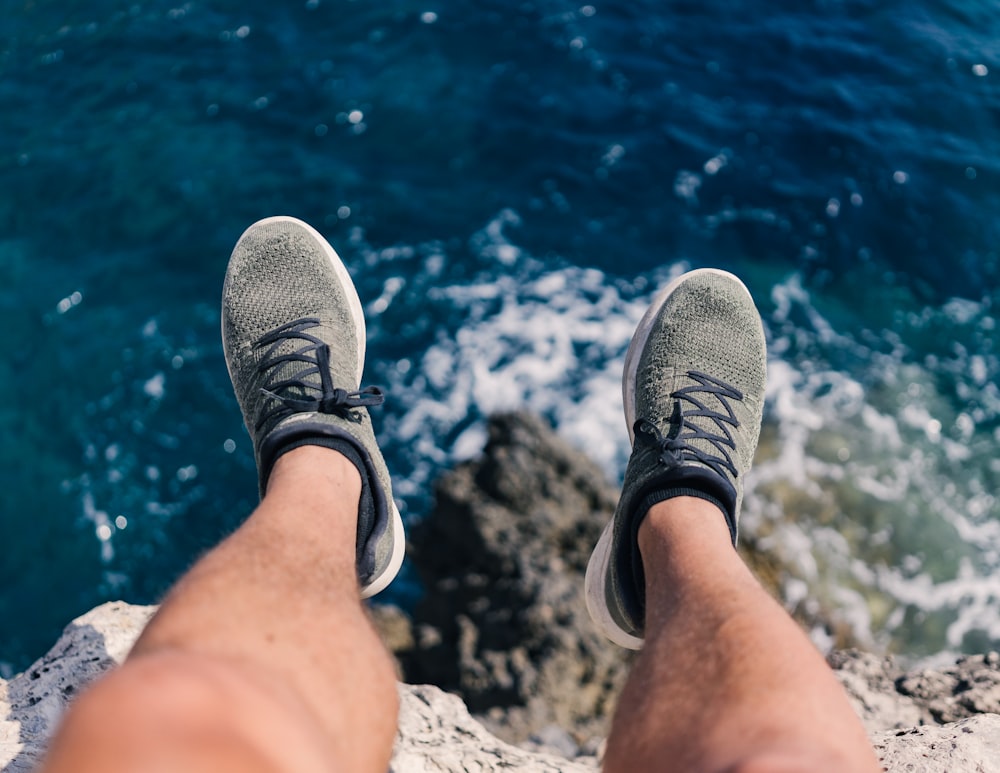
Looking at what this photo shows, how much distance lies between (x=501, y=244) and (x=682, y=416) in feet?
9.76

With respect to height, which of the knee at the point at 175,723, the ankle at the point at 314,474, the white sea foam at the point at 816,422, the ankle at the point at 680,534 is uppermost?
the knee at the point at 175,723

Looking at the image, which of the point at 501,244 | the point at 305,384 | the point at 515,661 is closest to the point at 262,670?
the point at 305,384

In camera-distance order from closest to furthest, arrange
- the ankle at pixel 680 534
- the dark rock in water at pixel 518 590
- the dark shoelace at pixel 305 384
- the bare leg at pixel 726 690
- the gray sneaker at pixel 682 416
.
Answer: the bare leg at pixel 726 690
the ankle at pixel 680 534
the gray sneaker at pixel 682 416
the dark shoelace at pixel 305 384
the dark rock in water at pixel 518 590

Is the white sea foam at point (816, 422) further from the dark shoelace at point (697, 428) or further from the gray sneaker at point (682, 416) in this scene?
the dark shoelace at point (697, 428)

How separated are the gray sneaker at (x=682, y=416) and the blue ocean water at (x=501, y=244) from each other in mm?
1696

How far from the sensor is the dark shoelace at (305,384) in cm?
228

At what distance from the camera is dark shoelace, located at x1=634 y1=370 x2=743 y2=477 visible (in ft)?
7.53

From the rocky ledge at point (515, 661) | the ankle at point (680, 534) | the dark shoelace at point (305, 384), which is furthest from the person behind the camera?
the dark shoelace at point (305, 384)

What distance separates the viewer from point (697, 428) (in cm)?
246

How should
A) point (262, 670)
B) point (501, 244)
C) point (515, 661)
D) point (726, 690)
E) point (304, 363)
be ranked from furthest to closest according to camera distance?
1. point (501, 244)
2. point (515, 661)
3. point (304, 363)
4. point (726, 690)
5. point (262, 670)

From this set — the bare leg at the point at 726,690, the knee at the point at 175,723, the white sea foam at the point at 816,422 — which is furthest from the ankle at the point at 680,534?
the white sea foam at the point at 816,422

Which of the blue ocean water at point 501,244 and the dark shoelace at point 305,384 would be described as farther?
the blue ocean water at point 501,244

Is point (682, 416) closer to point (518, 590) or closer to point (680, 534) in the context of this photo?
point (680, 534)

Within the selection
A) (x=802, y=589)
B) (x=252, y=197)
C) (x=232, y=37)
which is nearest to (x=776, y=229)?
(x=802, y=589)
